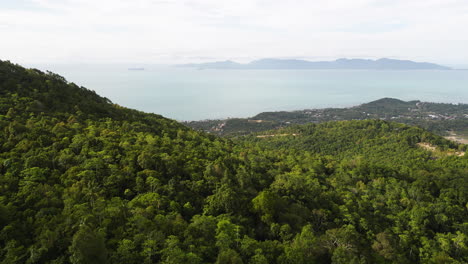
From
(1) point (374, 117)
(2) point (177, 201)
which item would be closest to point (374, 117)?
(1) point (374, 117)

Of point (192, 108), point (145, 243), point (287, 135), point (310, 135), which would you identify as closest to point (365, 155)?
point (310, 135)

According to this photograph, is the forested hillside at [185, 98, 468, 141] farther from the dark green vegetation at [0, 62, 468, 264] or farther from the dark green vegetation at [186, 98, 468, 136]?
the dark green vegetation at [0, 62, 468, 264]

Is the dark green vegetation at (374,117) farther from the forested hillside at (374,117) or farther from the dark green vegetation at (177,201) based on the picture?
the dark green vegetation at (177,201)

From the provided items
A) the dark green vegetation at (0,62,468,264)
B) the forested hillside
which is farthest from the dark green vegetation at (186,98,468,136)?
the dark green vegetation at (0,62,468,264)

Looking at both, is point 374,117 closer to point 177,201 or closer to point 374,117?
point 374,117

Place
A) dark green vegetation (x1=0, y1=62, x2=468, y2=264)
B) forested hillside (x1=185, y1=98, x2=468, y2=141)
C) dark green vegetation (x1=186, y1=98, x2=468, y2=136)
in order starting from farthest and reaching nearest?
dark green vegetation (x1=186, y1=98, x2=468, y2=136) < forested hillside (x1=185, y1=98, x2=468, y2=141) < dark green vegetation (x1=0, y1=62, x2=468, y2=264)

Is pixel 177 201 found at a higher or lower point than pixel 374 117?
higher

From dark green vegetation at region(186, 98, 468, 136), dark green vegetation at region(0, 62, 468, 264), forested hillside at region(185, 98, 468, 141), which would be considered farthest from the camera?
dark green vegetation at region(186, 98, 468, 136)
